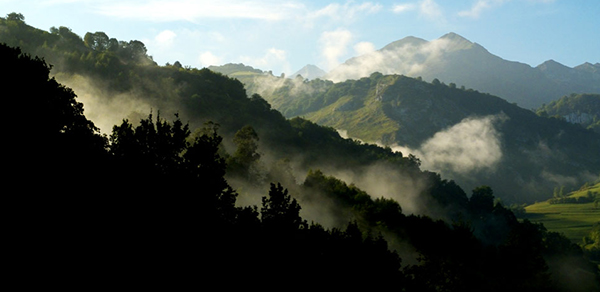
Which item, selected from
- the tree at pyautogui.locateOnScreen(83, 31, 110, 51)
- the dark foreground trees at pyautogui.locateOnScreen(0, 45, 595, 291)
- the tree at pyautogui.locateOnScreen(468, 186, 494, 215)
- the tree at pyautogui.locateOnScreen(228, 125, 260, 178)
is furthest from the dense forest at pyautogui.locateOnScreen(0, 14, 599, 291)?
the tree at pyautogui.locateOnScreen(83, 31, 110, 51)

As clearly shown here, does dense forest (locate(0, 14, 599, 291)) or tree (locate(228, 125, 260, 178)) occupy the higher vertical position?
tree (locate(228, 125, 260, 178))

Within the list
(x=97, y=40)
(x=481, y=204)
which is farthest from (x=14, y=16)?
(x=481, y=204)

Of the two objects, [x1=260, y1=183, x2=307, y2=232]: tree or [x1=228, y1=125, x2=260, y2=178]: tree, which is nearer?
[x1=260, y1=183, x2=307, y2=232]: tree

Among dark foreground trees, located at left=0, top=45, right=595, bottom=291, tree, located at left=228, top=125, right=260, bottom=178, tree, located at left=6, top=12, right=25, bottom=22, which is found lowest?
dark foreground trees, located at left=0, top=45, right=595, bottom=291

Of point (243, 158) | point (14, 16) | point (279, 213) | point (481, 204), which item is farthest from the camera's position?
point (481, 204)

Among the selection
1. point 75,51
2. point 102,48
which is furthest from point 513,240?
point 102,48

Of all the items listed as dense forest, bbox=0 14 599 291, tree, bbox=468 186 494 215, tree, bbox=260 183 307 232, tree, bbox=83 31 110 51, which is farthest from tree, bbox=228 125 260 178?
tree, bbox=468 186 494 215

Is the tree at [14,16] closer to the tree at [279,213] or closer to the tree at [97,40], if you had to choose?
the tree at [97,40]

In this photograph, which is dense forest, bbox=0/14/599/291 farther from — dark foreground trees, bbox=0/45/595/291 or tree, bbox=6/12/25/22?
tree, bbox=6/12/25/22

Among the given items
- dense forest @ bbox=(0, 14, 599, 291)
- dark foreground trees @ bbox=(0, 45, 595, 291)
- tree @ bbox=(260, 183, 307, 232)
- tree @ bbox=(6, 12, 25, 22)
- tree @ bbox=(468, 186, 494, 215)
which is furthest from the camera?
tree @ bbox=(468, 186, 494, 215)

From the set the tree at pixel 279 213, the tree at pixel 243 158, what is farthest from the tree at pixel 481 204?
the tree at pixel 279 213

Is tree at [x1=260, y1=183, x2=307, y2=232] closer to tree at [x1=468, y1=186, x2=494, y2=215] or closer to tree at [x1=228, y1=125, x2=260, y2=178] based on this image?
tree at [x1=228, y1=125, x2=260, y2=178]

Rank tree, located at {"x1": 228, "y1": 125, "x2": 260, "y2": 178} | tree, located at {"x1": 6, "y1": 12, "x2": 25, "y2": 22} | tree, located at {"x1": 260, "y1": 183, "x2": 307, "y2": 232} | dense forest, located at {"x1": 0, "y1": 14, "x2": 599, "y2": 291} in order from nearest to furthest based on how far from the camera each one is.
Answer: dense forest, located at {"x1": 0, "y1": 14, "x2": 599, "y2": 291} → tree, located at {"x1": 260, "y1": 183, "x2": 307, "y2": 232} → tree, located at {"x1": 228, "y1": 125, "x2": 260, "y2": 178} → tree, located at {"x1": 6, "y1": 12, "x2": 25, "y2": 22}

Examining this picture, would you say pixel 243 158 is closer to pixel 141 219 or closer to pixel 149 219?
pixel 149 219
